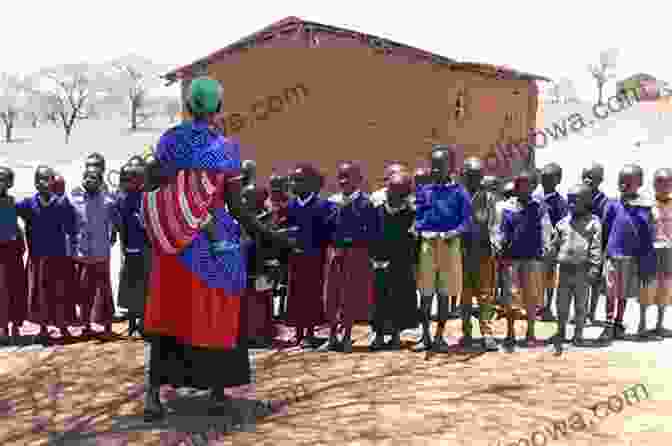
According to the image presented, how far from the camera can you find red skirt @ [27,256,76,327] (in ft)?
20.5

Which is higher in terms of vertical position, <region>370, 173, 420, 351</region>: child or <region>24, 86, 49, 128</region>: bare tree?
<region>24, 86, 49, 128</region>: bare tree

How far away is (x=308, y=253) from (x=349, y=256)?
1.32 ft

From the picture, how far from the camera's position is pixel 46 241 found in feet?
20.2

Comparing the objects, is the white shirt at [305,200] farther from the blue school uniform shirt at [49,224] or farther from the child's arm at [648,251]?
the child's arm at [648,251]

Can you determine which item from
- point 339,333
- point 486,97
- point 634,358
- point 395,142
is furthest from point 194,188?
point 486,97

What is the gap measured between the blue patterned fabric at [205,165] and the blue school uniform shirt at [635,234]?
3824 mm

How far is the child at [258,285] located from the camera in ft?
19.9

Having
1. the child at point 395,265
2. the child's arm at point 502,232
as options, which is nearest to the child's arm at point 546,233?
the child's arm at point 502,232

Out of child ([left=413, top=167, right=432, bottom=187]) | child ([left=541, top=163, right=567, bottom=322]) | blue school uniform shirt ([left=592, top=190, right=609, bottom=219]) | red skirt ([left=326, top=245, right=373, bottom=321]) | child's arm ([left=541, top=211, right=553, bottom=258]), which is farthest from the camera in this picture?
child ([left=541, top=163, right=567, bottom=322])

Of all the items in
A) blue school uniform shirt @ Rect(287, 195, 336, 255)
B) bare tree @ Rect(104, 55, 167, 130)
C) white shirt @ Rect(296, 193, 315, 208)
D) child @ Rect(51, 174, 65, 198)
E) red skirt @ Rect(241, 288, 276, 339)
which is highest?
bare tree @ Rect(104, 55, 167, 130)

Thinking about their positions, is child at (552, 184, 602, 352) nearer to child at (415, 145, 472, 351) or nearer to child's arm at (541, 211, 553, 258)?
child's arm at (541, 211, 553, 258)

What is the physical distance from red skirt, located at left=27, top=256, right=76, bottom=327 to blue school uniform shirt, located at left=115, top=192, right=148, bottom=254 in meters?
0.54

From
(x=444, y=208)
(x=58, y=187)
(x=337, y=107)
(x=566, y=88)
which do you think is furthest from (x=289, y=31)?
(x=566, y=88)

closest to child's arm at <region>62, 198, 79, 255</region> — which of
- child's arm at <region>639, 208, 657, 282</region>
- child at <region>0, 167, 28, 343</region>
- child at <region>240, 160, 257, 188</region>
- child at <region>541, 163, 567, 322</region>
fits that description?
child at <region>0, 167, 28, 343</region>
